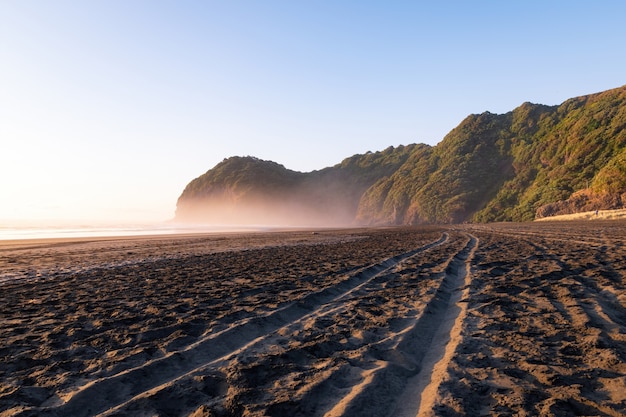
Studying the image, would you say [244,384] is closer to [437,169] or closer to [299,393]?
[299,393]

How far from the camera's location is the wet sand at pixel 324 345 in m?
3.11

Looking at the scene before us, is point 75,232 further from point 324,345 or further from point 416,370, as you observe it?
point 416,370

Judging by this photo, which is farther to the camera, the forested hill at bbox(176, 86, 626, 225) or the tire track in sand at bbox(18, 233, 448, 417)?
the forested hill at bbox(176, 86, 626, 225)

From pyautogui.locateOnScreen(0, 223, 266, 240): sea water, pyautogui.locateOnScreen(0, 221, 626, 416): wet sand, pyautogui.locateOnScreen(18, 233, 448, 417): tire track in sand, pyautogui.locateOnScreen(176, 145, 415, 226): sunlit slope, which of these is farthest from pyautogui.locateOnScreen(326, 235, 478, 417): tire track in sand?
pyautogui.locateOnScreen(176, 145, 415, 226): sunlit slope

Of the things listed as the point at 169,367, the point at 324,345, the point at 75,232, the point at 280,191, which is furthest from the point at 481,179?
the point at 169,367

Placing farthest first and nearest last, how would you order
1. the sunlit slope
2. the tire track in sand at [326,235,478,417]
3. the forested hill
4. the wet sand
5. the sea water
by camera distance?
1. the sunlit slope
2. the forested hill
3. the sea water
4. the wet sand
5. the tire track in sand at [326,235,478,417]

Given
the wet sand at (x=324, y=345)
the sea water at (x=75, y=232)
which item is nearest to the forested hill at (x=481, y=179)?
the sea water at (x=75, y=232)

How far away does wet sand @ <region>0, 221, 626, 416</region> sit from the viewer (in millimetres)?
3105

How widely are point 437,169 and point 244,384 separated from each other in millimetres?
87014

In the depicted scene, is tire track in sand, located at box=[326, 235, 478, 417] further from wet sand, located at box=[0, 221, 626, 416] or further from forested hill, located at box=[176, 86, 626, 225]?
forested hill, located at box=[176, 86, 626, 225]

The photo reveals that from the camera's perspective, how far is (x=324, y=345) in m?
4.48

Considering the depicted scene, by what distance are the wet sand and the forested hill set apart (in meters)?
43.2

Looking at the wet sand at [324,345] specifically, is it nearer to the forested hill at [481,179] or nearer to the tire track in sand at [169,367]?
the tire track in sand at [169,367]

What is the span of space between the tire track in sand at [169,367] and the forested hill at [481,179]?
151ft
